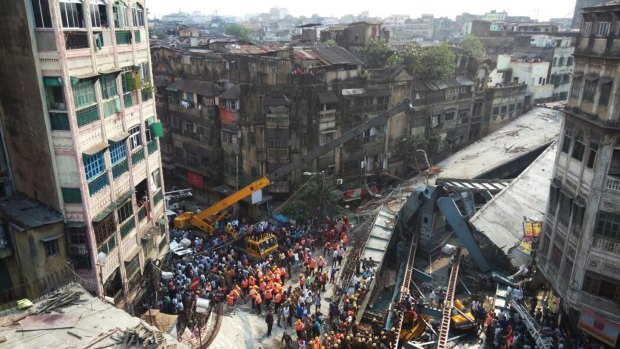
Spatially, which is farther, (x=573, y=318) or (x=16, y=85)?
(x=573, y=318)

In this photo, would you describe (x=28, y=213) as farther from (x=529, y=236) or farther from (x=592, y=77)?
(x=529, y=236)

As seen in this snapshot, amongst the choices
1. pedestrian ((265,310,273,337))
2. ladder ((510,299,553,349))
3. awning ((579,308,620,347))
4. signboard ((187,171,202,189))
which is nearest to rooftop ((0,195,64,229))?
pedestrian ((265,310,273,337))

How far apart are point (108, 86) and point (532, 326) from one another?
2381cm

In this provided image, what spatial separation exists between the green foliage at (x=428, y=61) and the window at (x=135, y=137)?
96.7 ft

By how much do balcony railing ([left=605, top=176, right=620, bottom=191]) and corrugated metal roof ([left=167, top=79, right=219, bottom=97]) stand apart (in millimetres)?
→ 31167

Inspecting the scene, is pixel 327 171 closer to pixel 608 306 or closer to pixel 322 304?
pixel 322 304

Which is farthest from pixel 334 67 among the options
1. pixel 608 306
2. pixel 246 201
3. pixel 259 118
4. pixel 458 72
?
pixel 608 306

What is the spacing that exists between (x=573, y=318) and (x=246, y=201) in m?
25.7

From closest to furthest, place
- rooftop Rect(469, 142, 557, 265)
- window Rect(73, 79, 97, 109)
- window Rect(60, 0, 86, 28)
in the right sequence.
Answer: window Rect(60, 0, 86, 28) < window Rect(73, 79, 97, 109) < rooftop Rect(469, 142, 557, 265)

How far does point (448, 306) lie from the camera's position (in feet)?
82.2

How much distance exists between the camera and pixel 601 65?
863 inches

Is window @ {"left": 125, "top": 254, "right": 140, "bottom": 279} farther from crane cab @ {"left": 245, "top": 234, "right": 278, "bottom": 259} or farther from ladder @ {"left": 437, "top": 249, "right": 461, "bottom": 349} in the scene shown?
ladder @ {"left": 437, "top": 249, "right": 461, "bottom": 349}

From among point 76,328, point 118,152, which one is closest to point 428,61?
point 118,152

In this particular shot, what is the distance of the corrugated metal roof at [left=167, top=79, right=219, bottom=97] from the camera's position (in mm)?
42750
